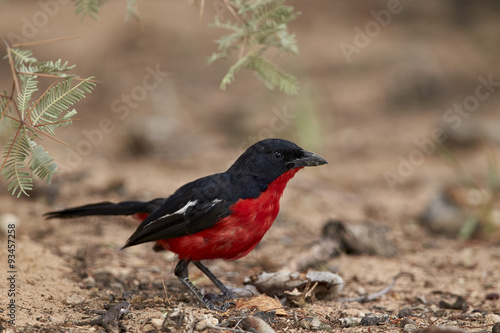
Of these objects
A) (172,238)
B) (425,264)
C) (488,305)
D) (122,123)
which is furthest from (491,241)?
(122,123)

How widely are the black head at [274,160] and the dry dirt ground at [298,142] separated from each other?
906mm

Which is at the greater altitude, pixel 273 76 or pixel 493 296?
pixel 273 76

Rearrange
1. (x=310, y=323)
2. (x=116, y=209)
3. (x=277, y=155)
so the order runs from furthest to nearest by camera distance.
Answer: (x=116, y=209)
(x=277, y=155)
(x=310, y=323)

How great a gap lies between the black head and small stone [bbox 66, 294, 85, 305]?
4.26 ft

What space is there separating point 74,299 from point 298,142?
4.60 metres

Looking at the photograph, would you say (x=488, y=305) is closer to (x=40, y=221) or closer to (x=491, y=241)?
(x=491, y=241)

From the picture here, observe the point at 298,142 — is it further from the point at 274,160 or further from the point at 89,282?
the point at 89,282

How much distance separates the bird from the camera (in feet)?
12.0

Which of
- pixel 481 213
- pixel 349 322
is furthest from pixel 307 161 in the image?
pixel 481 213

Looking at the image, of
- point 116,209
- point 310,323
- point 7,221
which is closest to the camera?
point 310,323

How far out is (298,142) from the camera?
7652mm

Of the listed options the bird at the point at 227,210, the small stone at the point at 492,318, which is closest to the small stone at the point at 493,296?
the small stone at the point at 492,318

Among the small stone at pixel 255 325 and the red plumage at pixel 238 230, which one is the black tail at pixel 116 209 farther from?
the small stone at pixel 255 325

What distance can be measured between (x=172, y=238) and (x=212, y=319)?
907 mm
